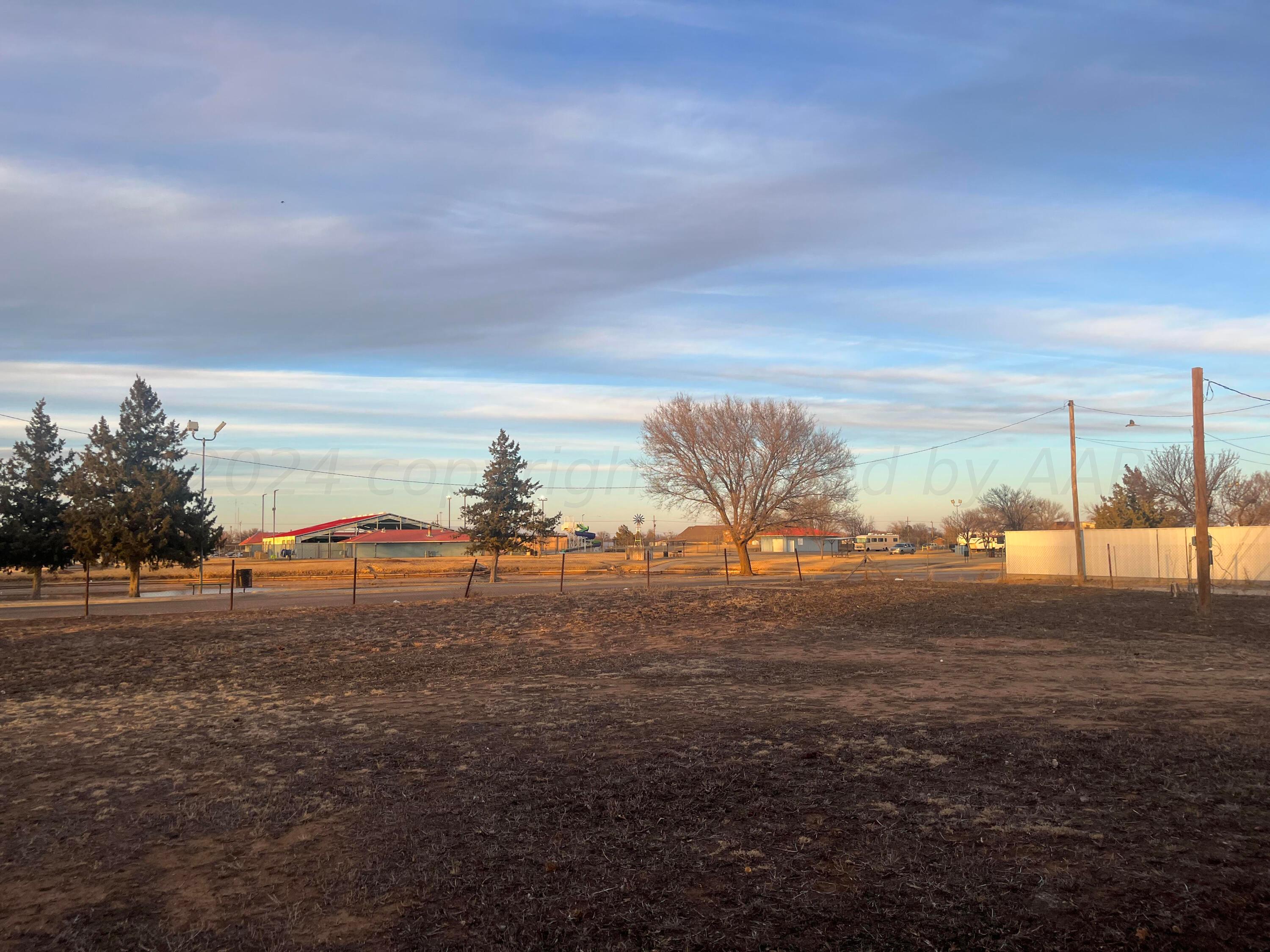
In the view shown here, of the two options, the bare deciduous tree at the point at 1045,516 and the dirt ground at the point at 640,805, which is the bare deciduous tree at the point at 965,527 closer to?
the bare deciduous tree at the point at 1045,516

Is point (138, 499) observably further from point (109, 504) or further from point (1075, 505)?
point (1075, 505)

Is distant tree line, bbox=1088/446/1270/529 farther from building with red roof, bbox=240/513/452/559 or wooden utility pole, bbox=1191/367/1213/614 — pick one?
building with red roof, bbox=240/513/452/559

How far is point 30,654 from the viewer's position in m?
15.5

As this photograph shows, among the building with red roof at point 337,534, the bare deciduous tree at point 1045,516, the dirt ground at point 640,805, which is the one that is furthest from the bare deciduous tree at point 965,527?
the dirt ground at point 640,805

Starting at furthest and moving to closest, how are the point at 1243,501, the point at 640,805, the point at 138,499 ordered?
the point at 1243,501, the point at 138,499, the point at 640,805

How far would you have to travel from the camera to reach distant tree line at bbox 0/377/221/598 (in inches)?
1320

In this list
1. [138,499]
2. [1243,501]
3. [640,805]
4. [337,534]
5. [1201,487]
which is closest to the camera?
[640,805]

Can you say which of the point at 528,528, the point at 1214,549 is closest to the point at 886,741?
the point at 1214,549

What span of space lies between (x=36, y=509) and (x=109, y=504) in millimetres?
3446

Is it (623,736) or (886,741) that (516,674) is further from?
(886,741)

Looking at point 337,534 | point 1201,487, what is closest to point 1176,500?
point 1201,487

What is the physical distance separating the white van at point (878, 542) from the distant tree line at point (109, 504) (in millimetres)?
91549

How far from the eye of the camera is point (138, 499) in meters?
33.6

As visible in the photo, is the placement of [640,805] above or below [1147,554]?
below
